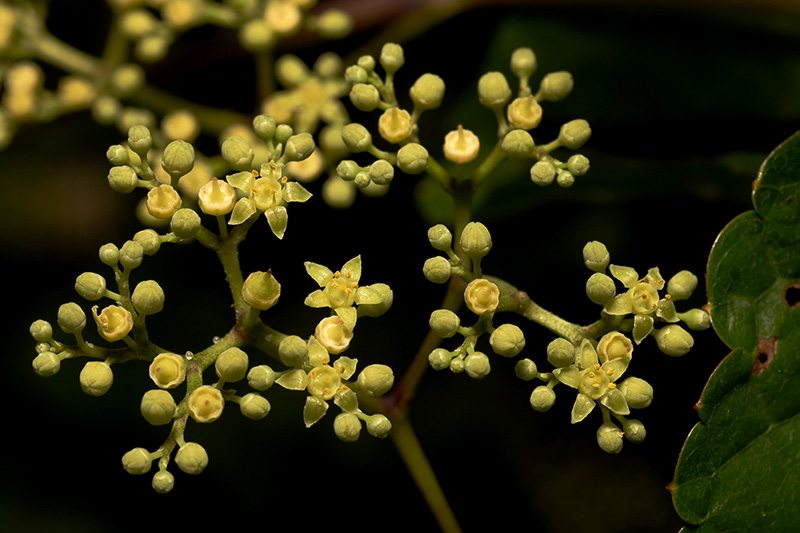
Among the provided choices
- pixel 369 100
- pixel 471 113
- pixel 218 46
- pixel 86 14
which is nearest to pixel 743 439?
pixel 369 100

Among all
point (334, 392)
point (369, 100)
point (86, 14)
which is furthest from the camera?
point (86, 14)

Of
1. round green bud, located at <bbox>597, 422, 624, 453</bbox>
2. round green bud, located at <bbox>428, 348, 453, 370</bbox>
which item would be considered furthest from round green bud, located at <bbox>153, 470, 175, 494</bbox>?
round green bud, located at <bbox>597, 422, 624, 453</bbox>

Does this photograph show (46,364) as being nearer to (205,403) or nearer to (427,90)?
(205,403)

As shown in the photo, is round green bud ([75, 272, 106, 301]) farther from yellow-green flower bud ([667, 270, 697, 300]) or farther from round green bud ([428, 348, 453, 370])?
yellow-green flower bud ([667, 270, 697, 300])

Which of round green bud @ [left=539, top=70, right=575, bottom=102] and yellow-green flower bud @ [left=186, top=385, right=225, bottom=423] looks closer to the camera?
yellow-green flower bud @ [left=186, top=385, right=225, bottom=423]

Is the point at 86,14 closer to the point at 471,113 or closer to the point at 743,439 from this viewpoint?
the point at 471,113

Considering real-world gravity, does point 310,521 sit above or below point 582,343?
below
